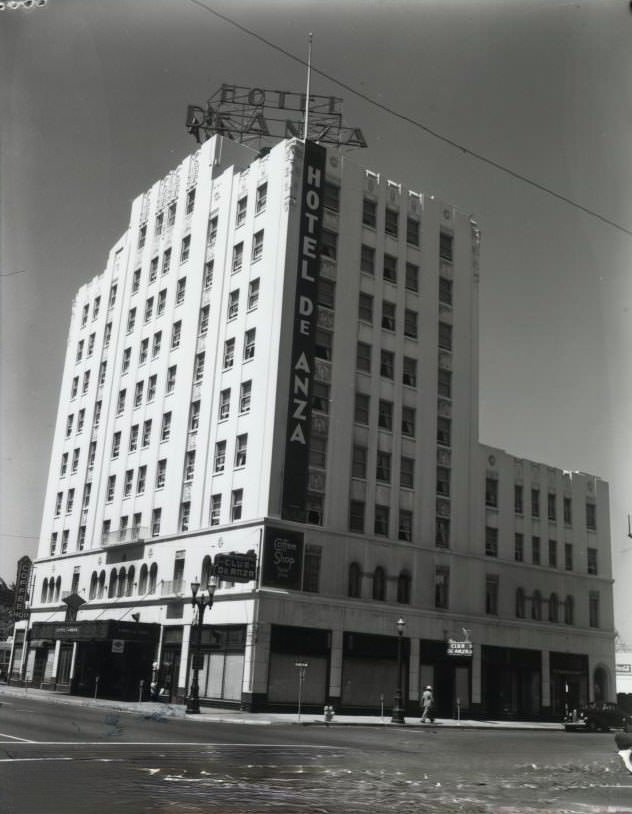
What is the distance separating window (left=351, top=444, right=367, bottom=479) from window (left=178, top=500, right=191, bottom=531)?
9.79 meters

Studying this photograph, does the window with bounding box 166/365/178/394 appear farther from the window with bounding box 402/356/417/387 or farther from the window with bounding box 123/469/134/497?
the window with bounding box 402/356/417/387

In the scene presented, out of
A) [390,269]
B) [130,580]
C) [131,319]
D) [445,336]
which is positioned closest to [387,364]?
[445,336]

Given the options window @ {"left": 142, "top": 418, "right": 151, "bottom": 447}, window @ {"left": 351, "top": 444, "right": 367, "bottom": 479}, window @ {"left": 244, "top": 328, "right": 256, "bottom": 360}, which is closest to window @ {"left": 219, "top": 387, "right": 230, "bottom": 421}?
window @ {"left": 244, "top": 328, "right": 256, "bottom": 360}

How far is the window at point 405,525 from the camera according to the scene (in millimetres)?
50156

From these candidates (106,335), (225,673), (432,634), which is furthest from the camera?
(106,335)

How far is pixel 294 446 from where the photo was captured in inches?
1815

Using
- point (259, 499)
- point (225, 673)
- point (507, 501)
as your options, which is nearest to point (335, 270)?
point (259, 499)

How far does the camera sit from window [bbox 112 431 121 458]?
59.7m

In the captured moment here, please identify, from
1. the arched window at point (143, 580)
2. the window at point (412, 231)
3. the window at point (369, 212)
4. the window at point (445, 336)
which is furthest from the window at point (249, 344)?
the arched window at point (143, 580)

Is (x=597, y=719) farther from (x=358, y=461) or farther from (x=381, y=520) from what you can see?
(x=358, y=461)

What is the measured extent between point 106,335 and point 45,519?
1482 centimetres

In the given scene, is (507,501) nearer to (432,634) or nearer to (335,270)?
(432,634)

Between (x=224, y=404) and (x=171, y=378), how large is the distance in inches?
277

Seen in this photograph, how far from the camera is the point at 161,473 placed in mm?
54188
